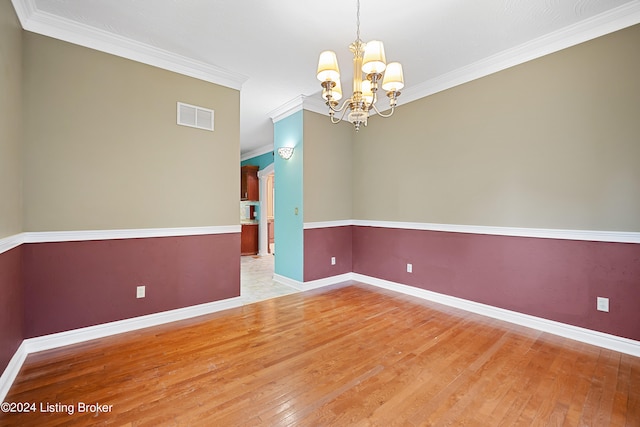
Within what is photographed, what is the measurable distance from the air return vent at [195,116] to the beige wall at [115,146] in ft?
0.23

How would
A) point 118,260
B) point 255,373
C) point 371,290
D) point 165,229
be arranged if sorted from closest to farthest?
point 255,373
point 118,260
point 165,229
point 371,290

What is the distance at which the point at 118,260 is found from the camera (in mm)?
2830

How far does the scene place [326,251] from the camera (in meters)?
4.56

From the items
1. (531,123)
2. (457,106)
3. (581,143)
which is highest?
(457,106)

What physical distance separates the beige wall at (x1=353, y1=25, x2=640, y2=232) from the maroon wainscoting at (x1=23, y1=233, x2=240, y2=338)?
8.77ft

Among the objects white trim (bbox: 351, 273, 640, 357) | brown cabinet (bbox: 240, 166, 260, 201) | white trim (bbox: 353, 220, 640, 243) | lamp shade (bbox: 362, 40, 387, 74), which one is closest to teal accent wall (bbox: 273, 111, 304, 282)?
white trim (bbox: 353, 220, 640, 243)

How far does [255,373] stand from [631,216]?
11.2 feet

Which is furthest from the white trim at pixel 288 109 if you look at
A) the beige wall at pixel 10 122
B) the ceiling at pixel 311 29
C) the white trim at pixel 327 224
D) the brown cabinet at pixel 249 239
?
the brown cabinet at pixel 249 239

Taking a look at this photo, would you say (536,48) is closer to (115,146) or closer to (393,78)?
(393,78)

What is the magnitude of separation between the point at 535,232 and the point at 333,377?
254 centimetres

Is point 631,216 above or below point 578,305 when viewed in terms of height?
above

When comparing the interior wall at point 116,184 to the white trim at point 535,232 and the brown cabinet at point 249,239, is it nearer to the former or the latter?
the white trim at point 535,232

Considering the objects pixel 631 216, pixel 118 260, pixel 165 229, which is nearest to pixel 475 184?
pixel 631 216

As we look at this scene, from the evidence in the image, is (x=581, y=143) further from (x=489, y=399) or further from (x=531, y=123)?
(x=489, y=399)
